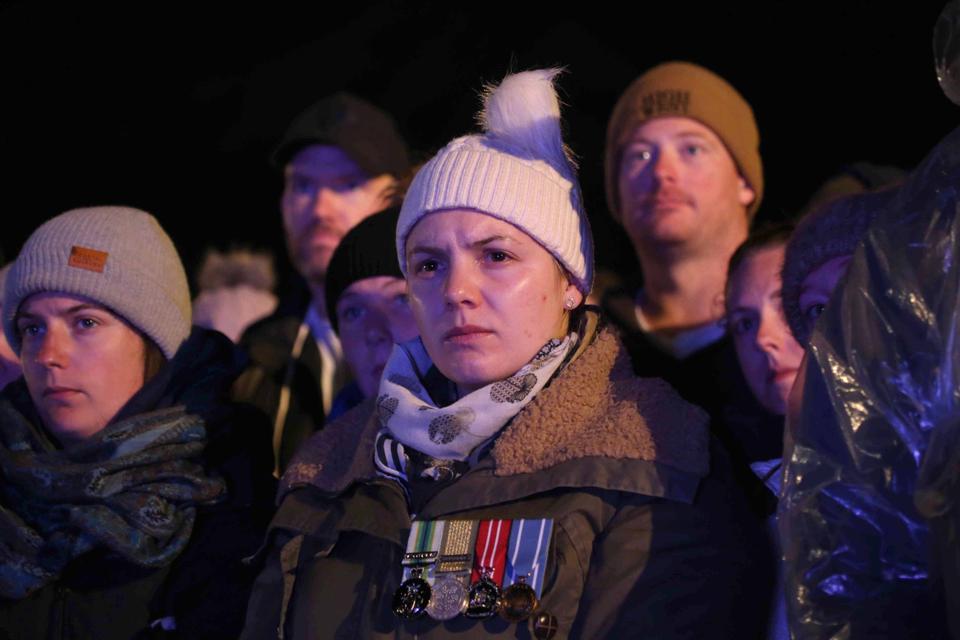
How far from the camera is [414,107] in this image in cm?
586

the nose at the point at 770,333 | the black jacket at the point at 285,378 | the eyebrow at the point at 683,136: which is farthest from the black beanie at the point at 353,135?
the nose at the point at 770,333

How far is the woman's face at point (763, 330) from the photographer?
3.21 metres

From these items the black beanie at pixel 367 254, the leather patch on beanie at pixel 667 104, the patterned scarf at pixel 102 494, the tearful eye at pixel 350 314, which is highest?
the leather patch on beanie at pixel 667 104

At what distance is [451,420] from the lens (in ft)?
8.63

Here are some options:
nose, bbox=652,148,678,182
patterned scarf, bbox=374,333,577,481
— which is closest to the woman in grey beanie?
patterned scarf, bbox=374,333,577,481

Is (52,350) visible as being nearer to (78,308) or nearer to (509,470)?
(78,308)

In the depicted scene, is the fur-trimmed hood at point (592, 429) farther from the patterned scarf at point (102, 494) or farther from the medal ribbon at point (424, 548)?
the patterned scarf at point (102, 494)

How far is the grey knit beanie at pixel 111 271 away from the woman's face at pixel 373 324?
466 mm

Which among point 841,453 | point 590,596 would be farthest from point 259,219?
point 841,453

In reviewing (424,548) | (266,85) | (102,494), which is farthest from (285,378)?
(266,85)

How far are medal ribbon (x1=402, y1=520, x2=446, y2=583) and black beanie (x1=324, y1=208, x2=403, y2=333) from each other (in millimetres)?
1307

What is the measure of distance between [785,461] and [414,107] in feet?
13.3

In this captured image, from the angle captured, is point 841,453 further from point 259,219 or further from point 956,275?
point 259,219

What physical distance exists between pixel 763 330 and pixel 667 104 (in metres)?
1.27
